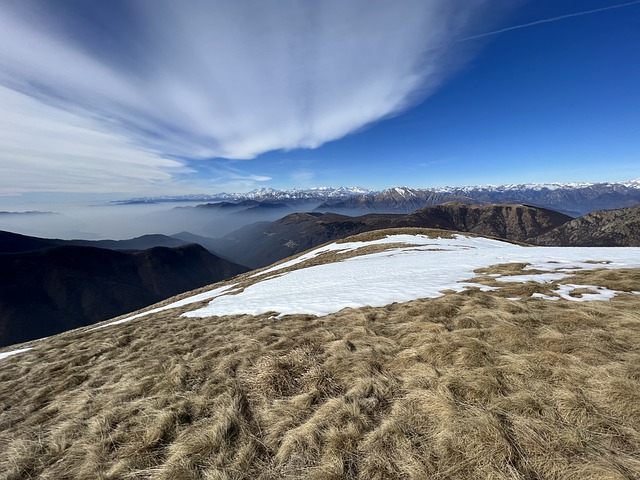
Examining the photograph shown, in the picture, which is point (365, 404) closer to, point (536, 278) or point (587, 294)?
point (587, 294)

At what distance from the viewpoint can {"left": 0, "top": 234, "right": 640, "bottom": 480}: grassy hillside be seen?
3.83 meters

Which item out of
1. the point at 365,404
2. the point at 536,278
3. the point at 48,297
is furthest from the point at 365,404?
the point at 48,297

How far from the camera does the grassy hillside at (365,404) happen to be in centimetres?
383

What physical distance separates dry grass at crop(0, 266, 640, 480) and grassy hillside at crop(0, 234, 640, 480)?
3 centimetres

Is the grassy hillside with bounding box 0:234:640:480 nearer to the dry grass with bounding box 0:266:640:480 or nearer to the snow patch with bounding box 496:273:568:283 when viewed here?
the dry grass with bounding box 0:266:640:480

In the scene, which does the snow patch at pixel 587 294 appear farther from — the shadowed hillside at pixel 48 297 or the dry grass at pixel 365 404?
the shadowed hillside at pixel 48 297

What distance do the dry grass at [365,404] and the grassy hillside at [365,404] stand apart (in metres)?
0.03

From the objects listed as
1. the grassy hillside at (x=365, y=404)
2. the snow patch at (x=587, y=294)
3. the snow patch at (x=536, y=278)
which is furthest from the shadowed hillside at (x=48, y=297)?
the snow patch at (x=587, y=294)

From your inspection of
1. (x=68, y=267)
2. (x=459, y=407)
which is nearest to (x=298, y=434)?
(x=459, y=407)

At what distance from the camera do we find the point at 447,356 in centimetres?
638

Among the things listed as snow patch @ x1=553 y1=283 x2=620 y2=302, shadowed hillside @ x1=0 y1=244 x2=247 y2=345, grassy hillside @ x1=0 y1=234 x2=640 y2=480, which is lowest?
shadowed hillside @ x1=0 y1=244 x2=247 y2=345

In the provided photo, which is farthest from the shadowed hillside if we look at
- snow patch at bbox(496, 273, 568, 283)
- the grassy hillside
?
snow patch at bbox(496, 273, 568, 283)

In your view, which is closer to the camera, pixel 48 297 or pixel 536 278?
pixel 536 278

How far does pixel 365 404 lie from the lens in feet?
16.9
